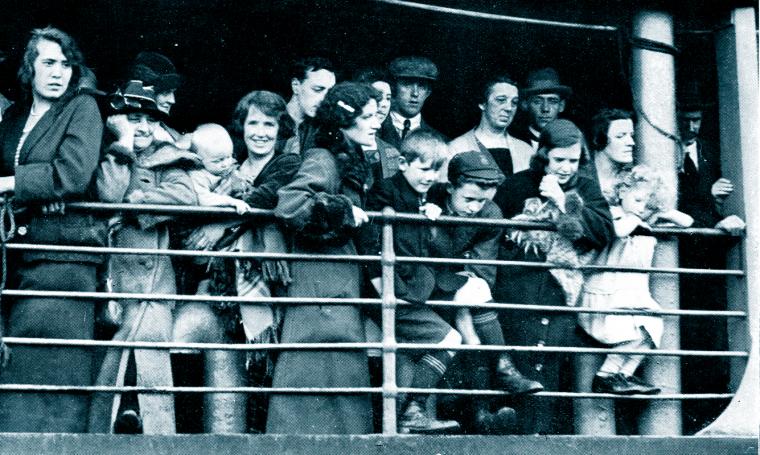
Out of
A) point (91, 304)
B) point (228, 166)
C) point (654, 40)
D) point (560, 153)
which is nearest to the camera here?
point (91, 304)

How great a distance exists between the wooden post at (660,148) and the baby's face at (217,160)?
242cm

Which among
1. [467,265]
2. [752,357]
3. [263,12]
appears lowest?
[752,357]

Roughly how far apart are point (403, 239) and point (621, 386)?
1380 mm

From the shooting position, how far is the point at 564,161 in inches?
273

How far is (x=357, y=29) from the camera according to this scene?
8844 millimetres

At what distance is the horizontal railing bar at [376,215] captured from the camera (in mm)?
5930

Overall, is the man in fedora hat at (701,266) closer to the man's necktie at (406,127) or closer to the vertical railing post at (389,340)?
the man's necktie at (406,127)

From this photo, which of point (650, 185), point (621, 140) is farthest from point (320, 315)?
point (621, 140)

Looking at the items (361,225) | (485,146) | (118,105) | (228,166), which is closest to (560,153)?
(485,146)

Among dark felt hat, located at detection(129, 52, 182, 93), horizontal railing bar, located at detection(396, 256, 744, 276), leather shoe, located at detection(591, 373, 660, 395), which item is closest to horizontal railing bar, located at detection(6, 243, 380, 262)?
horizontal railing bar, located at detection(396, 256, 744, 276)

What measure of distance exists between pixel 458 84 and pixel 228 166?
3.02 m

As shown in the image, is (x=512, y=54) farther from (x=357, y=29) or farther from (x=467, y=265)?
(x=467, y=265)

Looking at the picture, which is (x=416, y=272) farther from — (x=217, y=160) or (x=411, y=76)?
(x=411, y=76)

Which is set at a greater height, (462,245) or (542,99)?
(542,99)
